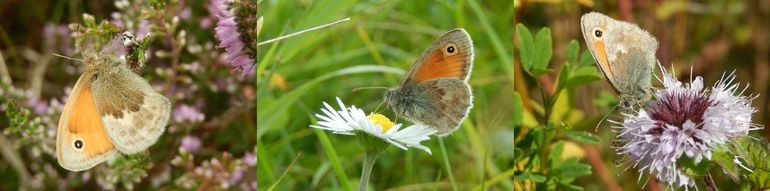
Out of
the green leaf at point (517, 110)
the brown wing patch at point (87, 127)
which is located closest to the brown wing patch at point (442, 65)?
the green leaf at point (517, 110)

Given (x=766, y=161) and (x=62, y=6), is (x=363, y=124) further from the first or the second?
(x=62, y=6)

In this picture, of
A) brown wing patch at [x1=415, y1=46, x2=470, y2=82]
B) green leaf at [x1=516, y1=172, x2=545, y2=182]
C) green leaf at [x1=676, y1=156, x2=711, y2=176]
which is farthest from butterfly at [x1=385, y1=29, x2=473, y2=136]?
green leaf at [x1=676, y1=156, x2=711, y2=176]

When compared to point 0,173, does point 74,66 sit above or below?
above

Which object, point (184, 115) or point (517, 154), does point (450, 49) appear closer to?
point (517, 154)

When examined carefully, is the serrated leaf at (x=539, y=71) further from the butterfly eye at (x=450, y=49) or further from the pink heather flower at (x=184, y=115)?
the pink heather flower at (x=184, y=115)

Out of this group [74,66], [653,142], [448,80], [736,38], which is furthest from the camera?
[736,38]

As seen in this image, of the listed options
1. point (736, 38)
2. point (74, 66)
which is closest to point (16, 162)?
point (74, 66)

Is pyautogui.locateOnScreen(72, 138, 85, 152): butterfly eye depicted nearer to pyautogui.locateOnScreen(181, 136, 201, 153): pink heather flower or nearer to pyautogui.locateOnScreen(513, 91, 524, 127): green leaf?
pyautogui.locateOnScreen(181, 136, 201, 153): pink heather flower
